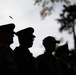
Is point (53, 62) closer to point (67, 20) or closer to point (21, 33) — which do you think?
point (21, 33)

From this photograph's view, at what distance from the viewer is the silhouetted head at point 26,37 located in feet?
25.3

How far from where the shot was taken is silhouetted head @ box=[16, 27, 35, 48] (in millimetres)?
7707

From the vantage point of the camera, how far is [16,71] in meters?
6.80

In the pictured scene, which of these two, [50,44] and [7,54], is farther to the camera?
[50,44]

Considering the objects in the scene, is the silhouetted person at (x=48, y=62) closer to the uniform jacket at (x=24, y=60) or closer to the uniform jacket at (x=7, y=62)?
the uniform jacket at (x=24, y=60)

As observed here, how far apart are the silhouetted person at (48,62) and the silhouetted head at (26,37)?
0.79 m

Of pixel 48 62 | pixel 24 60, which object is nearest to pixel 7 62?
pixel 24 60

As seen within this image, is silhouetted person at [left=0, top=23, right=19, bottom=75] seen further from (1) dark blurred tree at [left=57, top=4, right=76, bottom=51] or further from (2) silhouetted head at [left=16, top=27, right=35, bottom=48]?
(1) dark blurred tree at [left=57, top=4, right=76, bottom=51]

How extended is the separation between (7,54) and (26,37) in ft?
3.36

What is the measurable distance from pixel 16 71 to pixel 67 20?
34.0 meters

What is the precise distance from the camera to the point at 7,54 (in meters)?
6.86

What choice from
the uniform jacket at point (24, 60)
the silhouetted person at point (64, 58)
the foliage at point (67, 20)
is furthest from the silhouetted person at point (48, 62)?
the foliage at point (67, 20)

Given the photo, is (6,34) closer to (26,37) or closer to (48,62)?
(26,37)

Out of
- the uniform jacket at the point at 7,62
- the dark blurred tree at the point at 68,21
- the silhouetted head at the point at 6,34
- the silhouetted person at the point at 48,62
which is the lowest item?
the dark blurred tree at the point at 68,21
